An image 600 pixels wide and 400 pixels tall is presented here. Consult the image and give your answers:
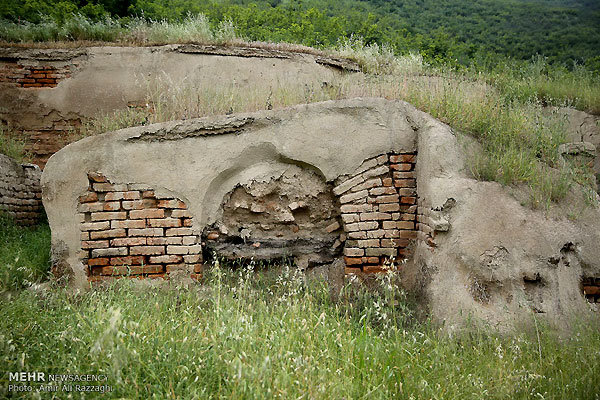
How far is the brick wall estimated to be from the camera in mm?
6539

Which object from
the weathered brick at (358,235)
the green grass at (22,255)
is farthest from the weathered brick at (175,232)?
the weathered brick at (358,235)

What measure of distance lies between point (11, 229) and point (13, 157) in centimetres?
195

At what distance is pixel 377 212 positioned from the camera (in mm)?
4625

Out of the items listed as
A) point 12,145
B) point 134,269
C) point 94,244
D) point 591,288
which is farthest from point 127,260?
point 12,145

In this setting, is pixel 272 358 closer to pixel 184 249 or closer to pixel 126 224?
pixel 184 249

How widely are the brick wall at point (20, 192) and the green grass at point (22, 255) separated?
0.36 m

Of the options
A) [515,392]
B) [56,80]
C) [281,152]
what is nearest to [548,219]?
[515,392]

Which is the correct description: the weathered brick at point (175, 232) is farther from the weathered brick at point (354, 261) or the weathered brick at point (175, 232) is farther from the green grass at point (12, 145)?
the green grass at point (12, 145)

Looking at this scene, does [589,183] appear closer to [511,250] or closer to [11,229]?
[511,250]

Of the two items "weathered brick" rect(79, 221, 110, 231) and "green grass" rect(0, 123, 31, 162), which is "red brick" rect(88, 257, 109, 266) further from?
"green grass" rect(0, 123, 31, 162)

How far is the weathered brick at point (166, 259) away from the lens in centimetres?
442

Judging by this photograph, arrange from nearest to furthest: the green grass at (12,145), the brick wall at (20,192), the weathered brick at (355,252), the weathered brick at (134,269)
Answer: the weathered brick at (134,269), the weathered brick at (355,252), the brick wall at (20,192), the green grass at (12,145)

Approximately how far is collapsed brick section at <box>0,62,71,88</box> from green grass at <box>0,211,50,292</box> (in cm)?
349

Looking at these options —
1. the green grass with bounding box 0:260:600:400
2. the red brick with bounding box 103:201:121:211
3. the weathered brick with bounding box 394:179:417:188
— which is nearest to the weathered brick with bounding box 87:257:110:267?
the red brick with bounding box 103:201:121:211
